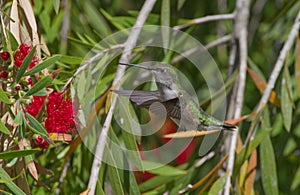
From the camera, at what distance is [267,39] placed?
2.25 meters

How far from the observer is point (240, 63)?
1657 millimetres

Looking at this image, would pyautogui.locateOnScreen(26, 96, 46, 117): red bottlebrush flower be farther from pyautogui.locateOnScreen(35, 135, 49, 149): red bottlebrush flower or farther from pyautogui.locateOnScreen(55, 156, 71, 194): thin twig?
pyautogui.locateOnScreen(55, 156, 71, 194): thin twig

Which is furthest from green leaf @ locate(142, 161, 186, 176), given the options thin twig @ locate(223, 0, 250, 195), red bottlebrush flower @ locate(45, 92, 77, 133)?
red bottlebrush flower @ locate(45, 92, 77, 133)

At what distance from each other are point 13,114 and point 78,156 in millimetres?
439

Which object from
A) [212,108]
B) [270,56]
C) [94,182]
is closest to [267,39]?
[270,56]

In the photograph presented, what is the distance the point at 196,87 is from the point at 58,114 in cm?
102

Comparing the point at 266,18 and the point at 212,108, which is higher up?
the point at 266,18

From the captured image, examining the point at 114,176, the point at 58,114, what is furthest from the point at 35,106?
the point at 114,176

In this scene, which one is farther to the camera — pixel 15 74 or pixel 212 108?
pixel 212 108

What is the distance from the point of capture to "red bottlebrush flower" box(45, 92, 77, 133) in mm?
1160

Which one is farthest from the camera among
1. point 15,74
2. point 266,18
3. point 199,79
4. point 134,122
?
point 266,18

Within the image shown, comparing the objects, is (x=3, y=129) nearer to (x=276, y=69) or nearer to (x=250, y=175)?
(x=250, y=175)

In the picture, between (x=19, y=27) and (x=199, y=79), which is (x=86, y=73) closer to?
(x=19, y=27)

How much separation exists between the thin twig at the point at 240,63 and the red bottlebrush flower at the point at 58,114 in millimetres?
380
